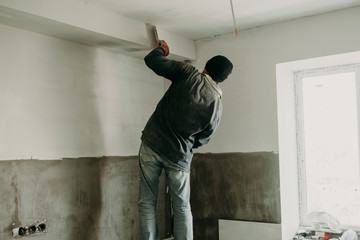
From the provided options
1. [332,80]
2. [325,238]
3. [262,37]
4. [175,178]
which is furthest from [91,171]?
[332,80]

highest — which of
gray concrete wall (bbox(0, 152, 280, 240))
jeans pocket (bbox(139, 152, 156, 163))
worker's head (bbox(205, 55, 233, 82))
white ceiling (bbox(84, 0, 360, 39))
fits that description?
white ceiling (bbox(84, 0, 360, 39))

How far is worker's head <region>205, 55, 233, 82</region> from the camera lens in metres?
2.68

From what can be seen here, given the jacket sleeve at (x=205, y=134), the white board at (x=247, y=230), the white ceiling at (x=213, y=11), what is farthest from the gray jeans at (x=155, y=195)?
the white ceiling at (x=213, y=11)

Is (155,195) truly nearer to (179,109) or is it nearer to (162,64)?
(179,109)

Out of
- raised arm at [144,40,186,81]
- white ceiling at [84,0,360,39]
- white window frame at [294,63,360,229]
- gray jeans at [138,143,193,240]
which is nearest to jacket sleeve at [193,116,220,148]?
gray jeans at [138,143,193,240]

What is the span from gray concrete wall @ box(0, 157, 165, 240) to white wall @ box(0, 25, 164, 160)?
0.33ft

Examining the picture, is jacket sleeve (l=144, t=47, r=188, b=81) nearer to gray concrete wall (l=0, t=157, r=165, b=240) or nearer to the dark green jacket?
the dark green jacket

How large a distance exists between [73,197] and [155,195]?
26.9 inches

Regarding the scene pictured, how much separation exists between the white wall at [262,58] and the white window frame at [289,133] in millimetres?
80

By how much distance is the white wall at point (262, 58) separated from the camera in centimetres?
297

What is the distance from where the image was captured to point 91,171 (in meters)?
3.01

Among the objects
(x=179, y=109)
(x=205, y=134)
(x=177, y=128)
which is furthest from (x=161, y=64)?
(x=205, y=134)

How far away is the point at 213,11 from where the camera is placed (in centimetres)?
295

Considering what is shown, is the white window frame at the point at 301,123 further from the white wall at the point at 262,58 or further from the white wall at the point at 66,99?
the white wall at the point at 66,99
